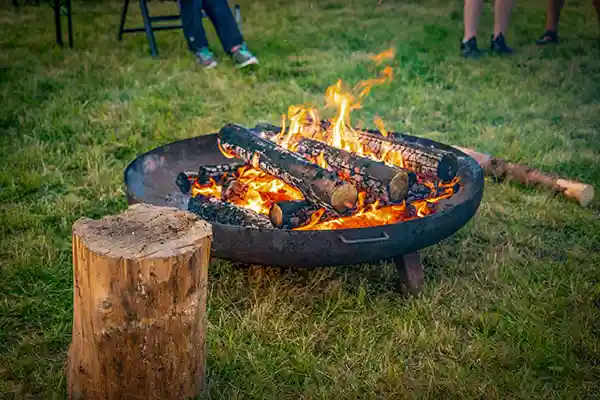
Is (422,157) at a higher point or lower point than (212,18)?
lower

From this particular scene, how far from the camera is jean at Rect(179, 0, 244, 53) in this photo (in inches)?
258

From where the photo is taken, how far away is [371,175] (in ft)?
9.42

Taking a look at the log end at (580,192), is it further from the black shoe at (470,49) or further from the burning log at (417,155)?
the black shoe at (470,49)

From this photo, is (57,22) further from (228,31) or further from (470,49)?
(470,49)

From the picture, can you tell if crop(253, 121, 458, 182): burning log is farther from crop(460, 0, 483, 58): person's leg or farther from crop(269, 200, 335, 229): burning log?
crop(460, 0, 483, 58): person's leg

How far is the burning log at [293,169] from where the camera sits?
8.98 feet

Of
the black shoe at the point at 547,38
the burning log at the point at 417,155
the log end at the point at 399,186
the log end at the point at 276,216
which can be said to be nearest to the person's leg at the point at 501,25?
the black shoe at the point at 547,38

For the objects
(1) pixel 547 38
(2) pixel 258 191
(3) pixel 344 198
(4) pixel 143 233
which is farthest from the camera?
(1) pixel 547 38

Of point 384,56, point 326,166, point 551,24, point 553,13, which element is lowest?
point 384,56

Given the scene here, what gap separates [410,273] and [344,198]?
466 mm

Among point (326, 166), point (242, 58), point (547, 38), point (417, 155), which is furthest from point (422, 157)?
point (547, 38)

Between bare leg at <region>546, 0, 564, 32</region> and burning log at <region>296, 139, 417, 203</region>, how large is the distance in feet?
17.6

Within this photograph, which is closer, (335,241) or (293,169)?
(335,241)

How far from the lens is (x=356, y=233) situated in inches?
96.7
